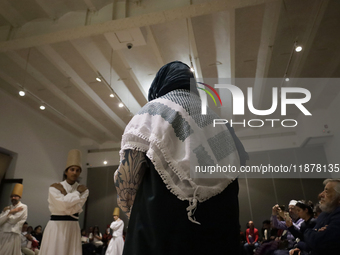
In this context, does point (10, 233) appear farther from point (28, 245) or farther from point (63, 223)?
point (63, 223)

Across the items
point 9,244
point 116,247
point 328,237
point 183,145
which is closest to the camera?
point 183,145

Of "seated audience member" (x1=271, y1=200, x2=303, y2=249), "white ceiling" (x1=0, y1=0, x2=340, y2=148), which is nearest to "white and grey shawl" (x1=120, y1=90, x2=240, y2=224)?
"white ceiling" (x1=0, y1=0, x2=340, y2=148)

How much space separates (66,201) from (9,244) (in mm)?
2237

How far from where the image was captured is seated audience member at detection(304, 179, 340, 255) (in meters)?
1.55

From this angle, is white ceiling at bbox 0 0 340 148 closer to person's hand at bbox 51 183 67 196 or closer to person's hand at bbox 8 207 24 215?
person's hand at bbox 51 183 67 196

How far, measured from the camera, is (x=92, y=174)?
388 inches

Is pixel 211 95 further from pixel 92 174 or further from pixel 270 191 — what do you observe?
pixel 92 174

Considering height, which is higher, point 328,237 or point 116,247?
point 328,237

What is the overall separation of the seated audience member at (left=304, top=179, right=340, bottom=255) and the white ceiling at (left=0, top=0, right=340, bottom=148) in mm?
1043

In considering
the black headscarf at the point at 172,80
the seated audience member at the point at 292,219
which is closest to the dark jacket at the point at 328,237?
the seated audience member at the point at 292,219

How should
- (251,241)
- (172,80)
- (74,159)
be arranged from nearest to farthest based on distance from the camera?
(172,80)
(74,159)
(251,241)

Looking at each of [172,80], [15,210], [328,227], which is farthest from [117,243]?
[172,80]

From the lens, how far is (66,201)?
236 centimetres

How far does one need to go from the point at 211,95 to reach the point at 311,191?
4.66 metres
